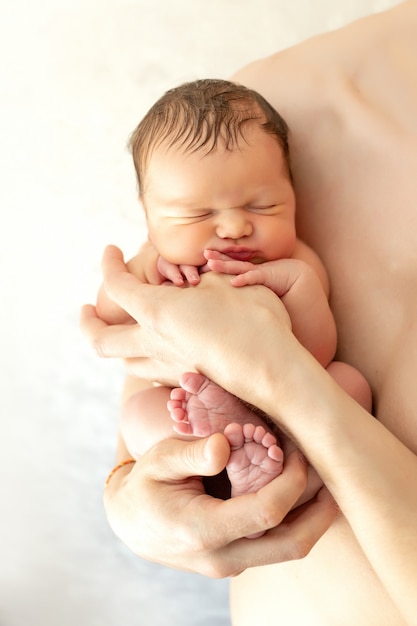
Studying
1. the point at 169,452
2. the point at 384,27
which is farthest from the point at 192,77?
the point at 169,452

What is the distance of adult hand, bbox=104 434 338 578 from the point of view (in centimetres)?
84

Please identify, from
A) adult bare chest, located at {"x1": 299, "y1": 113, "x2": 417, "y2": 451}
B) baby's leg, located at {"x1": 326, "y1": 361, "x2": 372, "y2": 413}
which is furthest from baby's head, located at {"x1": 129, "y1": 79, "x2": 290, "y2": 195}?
baby's leg, located at {"x1": 326, "y1": 361, "x2": 372, "y2": 413}

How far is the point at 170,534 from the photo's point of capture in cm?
92

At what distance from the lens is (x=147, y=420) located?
1.04 meters

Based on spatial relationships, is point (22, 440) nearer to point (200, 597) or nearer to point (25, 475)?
point (25, 475)

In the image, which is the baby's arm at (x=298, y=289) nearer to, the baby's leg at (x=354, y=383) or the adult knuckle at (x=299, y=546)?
the baby's leg at (x=354, y=383)

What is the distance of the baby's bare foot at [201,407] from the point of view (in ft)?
2.90

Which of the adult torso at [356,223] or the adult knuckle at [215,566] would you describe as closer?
the adult knuckle at [215,566]

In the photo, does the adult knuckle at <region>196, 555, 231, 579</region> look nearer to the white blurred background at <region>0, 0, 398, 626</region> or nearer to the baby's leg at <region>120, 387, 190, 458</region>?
the baby's leg at <region>120, 387, 190, 458</region>

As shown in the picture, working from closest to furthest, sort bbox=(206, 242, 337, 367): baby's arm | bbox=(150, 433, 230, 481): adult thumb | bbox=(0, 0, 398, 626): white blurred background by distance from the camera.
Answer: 1. bbox=(150, 433, 230, 481): adult thumb
2. bbox=(206, 242, 337, 367): baby's arm
3. bbox=(0, 0, 398, 626): white blurred background

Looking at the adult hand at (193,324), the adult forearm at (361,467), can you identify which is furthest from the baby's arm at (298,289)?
the adult forearm at (361,467)

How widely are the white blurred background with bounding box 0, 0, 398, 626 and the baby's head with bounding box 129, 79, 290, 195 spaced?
0.50 meters

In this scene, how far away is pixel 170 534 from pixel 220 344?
0.24m

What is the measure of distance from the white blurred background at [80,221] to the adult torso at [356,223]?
43 centimetres
